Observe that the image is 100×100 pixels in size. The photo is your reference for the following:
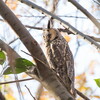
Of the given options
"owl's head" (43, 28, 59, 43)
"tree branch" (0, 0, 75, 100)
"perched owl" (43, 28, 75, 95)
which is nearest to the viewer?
"tree branch" (0, 0, 75, 100)

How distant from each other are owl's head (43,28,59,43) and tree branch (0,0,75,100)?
1.64 m

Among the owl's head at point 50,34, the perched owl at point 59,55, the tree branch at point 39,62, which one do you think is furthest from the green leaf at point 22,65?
the owl's head at point 50,34

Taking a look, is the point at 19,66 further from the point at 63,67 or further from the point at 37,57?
the point at 63,67

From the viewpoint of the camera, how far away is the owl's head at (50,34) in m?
2.85

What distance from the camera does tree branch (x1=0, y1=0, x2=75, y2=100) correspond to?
106cm

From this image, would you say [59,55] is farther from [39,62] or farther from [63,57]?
[39,62]

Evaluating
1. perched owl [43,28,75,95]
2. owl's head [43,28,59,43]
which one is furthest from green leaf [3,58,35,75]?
owl's head [43,28,59,43]

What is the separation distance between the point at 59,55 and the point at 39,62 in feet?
5.25

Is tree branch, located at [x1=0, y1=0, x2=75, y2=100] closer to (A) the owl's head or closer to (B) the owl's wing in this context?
(B) the owl's wing

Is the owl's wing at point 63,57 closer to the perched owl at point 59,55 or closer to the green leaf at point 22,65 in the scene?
the perched owl at point 59,55

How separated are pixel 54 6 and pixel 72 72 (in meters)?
0.80

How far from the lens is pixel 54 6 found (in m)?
2.08

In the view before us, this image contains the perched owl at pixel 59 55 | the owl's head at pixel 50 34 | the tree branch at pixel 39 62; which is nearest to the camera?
the tree branch at pixel 39 62

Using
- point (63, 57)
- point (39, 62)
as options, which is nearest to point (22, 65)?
point (39, 62)
